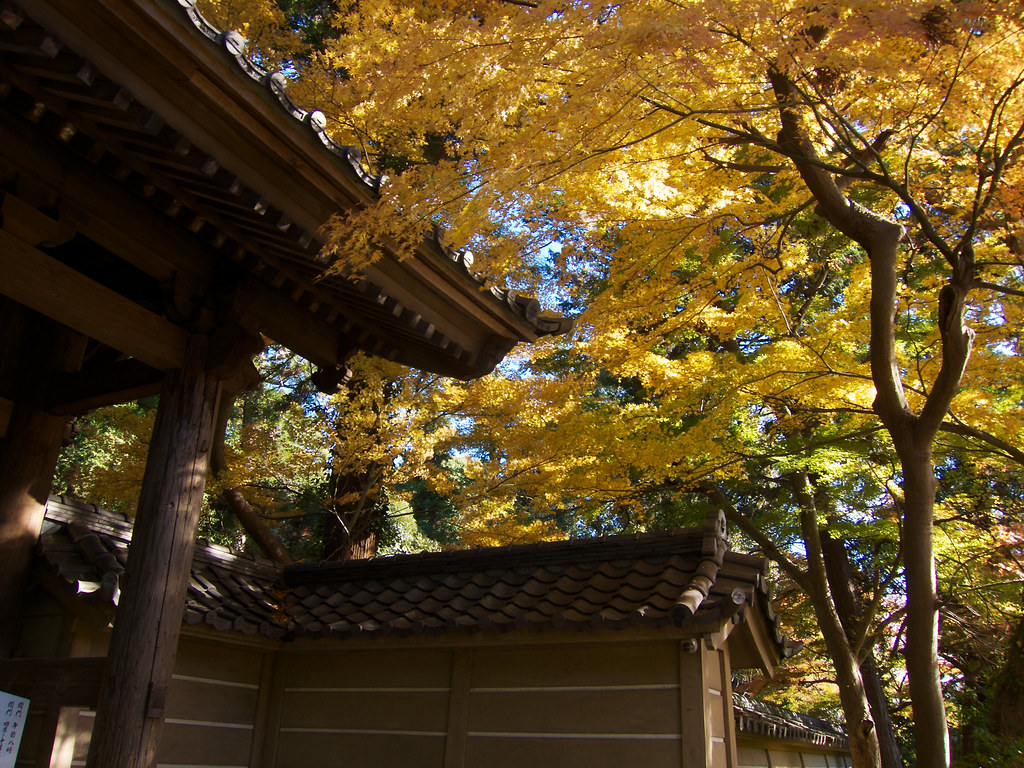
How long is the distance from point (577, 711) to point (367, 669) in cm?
193

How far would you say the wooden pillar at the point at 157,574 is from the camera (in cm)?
386

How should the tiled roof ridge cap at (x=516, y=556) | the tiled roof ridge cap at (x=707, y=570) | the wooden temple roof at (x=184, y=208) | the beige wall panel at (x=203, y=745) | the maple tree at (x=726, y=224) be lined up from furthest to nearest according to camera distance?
the tiled roof ridge cap at (x=516, y=556) → the beige wall panel at (x=203, y=745) → the tiled roof ridge cap at (x=707, y=570) → the maple tree at (x=726, y=224) → the wooden temple roof at (x=184, y=208)

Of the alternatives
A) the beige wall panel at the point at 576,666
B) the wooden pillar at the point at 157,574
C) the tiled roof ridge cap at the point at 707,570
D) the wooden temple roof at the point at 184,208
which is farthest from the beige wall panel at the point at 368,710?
the wooden temple roof at the point at 184,208

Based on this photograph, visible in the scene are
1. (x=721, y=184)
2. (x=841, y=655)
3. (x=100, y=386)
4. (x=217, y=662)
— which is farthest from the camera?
(x=841, y=655)

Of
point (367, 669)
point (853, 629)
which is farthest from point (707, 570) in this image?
point (853, 629)

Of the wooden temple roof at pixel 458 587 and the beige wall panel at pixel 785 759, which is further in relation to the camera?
the beige wall panel at pixel 785 759

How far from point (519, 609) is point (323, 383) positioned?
2.26 meters

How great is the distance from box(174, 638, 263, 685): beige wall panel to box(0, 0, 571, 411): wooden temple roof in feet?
7.36

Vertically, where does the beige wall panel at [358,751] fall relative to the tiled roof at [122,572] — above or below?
below

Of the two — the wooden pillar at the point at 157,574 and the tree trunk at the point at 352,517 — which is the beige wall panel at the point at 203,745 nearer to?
the wooden pillar at the point at 157,574

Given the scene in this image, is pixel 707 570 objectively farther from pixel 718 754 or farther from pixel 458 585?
pixel 458 585

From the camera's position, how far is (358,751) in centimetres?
621

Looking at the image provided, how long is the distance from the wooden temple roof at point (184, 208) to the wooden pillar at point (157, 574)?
0.29 m

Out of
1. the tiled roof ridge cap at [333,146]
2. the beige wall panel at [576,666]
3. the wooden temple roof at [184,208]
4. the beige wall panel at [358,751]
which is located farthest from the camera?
the beige wall panel at [358,751]
